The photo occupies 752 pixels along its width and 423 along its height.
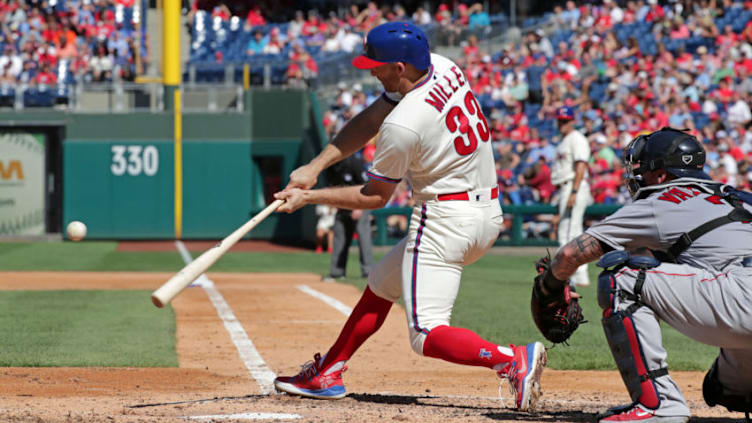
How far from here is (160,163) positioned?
23.0m

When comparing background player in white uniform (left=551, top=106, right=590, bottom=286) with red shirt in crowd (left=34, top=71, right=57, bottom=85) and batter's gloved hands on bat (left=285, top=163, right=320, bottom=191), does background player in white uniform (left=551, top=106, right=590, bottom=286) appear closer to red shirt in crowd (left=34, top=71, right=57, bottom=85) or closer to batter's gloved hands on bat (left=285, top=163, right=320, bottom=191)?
batter's gloved hands on bat (left=285, top=163, right=320, bottom=191)

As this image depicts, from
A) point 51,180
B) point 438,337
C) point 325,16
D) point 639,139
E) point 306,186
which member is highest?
point 325,16

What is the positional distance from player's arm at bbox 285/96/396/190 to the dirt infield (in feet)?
3.77

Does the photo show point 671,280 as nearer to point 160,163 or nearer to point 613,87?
point 613,87

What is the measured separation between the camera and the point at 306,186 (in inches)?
199

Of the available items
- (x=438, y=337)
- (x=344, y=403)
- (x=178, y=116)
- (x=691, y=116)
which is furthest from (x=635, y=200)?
(x=178, y=116)

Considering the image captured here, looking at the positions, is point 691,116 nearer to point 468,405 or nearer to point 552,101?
point 552,101

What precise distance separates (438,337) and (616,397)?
1477mm

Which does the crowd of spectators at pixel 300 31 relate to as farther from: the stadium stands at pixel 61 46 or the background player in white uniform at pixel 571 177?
the background player in white uniform at pixel 571 177

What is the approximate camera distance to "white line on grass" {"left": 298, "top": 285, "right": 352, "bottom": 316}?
963cm

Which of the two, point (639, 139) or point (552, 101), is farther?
point (552, 101)

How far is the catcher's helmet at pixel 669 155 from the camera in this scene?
14.6 ft

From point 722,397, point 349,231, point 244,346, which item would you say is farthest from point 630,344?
point 349,231

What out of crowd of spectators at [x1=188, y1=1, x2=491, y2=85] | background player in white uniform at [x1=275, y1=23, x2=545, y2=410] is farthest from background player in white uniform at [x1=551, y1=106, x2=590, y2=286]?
crowd of spectators at [x1=188, y1=1, x2=491, y2=85]
